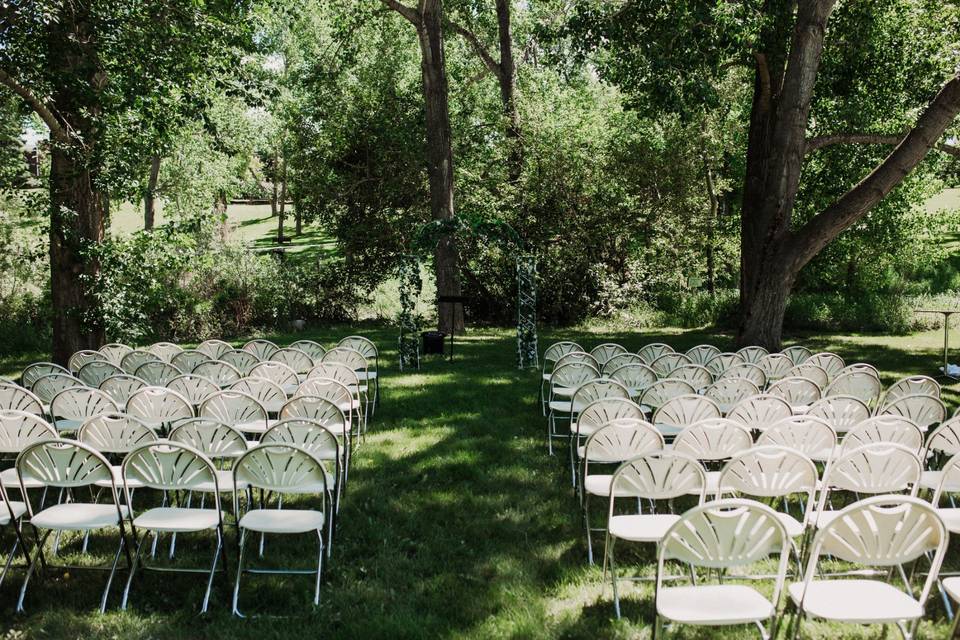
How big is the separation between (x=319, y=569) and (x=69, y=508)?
1.75m

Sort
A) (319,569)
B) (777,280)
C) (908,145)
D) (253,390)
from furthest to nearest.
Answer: (777,280) → (908,145) → (253,390) → (319,569)

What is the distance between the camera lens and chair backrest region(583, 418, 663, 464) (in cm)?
519

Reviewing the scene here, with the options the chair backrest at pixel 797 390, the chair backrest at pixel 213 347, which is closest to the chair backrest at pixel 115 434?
the chair backrest at pixel 213 347

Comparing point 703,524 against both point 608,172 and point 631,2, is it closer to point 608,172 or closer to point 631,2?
point 631,2

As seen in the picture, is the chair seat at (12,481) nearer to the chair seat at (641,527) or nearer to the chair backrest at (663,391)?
the chair seat at (641,527)

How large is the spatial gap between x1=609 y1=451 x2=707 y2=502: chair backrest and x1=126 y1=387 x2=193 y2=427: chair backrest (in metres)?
3.93

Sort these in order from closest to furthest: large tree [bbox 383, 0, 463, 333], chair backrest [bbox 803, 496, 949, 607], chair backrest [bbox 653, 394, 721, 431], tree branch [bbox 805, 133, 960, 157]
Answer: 1. chair backrest [bbox 803, 496, 949, 607]
2. chair backrest [bbox 653, 394, 721, 431]
3. tree branch [bbox 805, 133, 960, 157]
4. large tree [bbox 383, 0, 463, 333]

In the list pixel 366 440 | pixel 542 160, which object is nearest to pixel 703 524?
pixel 366 440

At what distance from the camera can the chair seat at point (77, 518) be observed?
4457 mm

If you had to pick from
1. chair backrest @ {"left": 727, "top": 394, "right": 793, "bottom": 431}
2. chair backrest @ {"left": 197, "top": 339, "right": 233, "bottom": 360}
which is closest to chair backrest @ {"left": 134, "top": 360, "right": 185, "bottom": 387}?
chair backrest @ {"left": 197, "top": 339, "right": 233, "bottom": 360}

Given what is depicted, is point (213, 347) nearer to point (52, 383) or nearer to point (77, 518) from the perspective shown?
point (52, 383)

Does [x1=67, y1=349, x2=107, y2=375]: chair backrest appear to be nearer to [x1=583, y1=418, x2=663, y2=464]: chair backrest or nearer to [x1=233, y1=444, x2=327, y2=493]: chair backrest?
[x1=233, y1=444, x2=327, y2=493]: chair backrest

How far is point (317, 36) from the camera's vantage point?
94.5 ft

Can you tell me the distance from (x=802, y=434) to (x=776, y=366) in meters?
3.80
